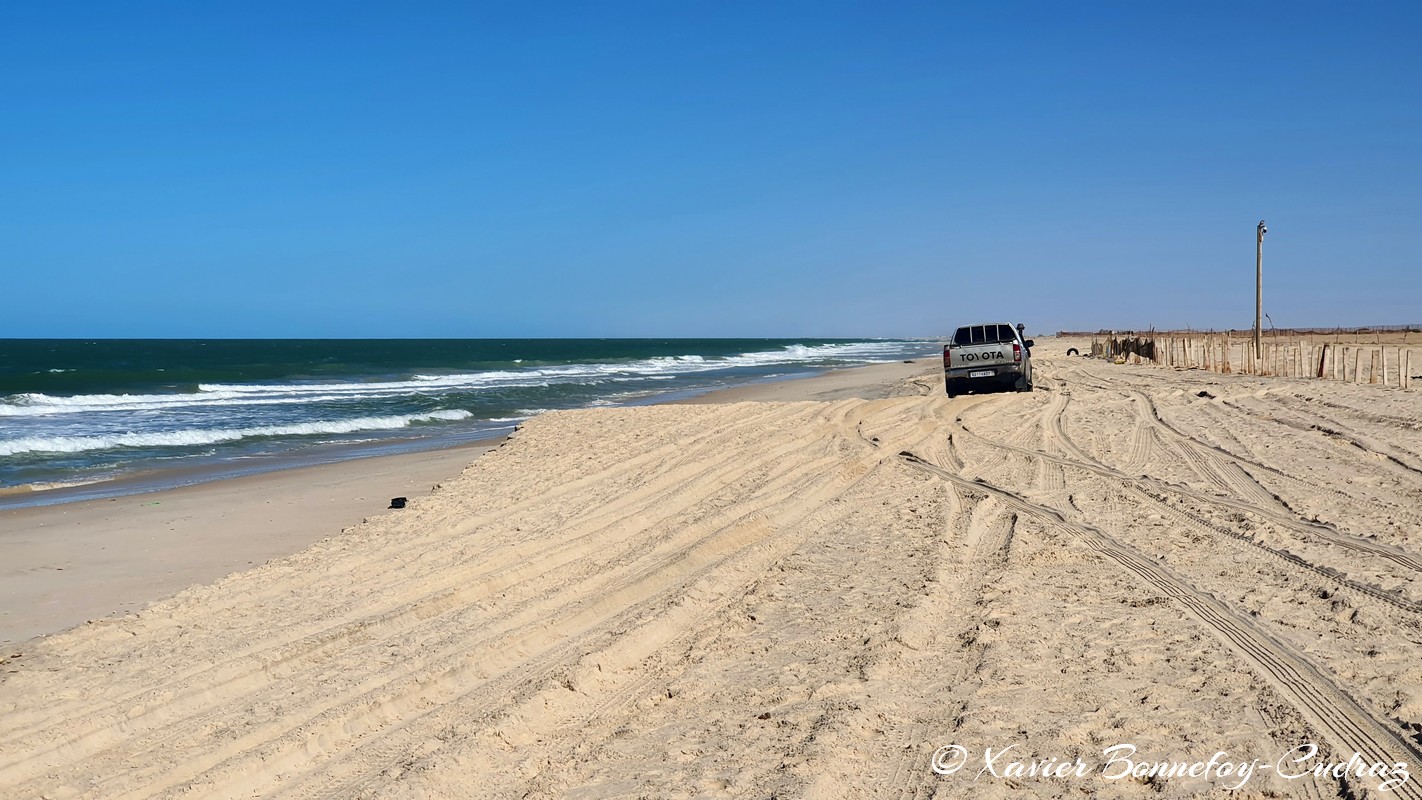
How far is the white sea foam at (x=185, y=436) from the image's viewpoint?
18.7 meters

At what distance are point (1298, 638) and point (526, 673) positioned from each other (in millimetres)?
4015

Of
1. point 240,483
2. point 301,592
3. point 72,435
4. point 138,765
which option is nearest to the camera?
point 138,765

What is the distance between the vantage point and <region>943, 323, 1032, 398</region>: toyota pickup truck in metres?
21.3

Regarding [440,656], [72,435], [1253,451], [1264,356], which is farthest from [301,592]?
[1264,356]

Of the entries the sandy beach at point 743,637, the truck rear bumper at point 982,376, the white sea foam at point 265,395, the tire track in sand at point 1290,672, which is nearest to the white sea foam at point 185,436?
the white sea foam at point 265,395

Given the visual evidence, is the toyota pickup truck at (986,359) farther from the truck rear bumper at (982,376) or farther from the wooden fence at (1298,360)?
the wooden fence at (1298,360)

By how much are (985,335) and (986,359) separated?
2.16ft

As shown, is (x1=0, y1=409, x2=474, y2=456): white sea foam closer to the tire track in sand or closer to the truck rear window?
the truck rear window

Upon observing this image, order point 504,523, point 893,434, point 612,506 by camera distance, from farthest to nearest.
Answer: point 893,434, point 612,506, point 504,523

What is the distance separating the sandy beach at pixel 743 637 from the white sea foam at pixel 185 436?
850 cm

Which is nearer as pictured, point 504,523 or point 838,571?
point 838,571

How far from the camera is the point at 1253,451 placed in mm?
12109

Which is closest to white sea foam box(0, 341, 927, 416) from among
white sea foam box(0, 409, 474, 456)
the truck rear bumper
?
white sea foam box(0, 409, 474, 456)

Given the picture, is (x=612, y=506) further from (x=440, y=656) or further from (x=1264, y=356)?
(x=1264, y=356)
